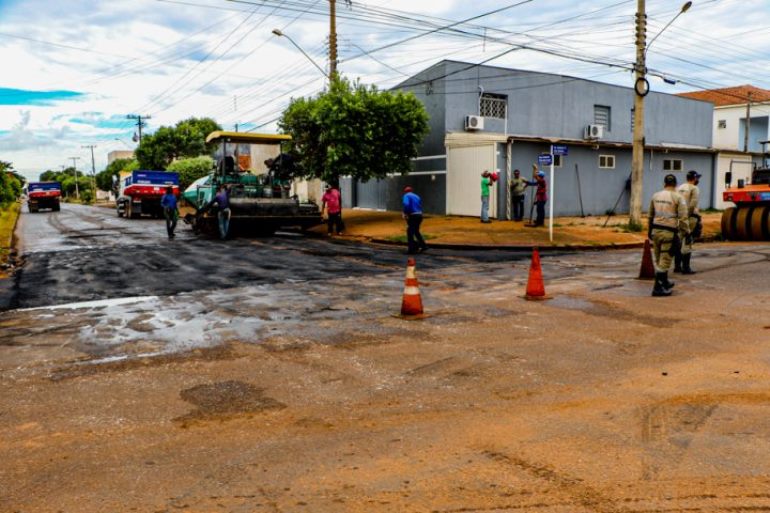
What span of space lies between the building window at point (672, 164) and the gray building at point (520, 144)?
0.15 feet

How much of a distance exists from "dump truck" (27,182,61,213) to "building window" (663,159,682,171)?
143 ft

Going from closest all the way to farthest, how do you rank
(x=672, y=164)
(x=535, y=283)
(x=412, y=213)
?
(x=535, y=283) < (x=412, y=213) < (x=672, y=164)

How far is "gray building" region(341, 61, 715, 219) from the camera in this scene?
25.1 m

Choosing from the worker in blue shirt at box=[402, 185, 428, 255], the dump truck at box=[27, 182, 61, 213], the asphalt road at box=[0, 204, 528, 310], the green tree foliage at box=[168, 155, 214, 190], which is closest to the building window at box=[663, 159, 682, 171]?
the asphalt road at box=[0, 204, 528, 310]

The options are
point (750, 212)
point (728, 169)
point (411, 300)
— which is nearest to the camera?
point (411, 300)

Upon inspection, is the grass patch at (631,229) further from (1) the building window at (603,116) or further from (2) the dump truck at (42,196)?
(2) the dump truck at (42,196)

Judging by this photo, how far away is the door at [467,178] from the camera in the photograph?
24.4m

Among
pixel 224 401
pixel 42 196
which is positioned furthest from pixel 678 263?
pixel 42 196

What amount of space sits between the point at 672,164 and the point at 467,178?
11.5 meters

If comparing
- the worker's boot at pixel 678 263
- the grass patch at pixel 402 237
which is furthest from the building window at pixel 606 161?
the worker's boot at pixel 678 263

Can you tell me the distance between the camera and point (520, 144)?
2458cm

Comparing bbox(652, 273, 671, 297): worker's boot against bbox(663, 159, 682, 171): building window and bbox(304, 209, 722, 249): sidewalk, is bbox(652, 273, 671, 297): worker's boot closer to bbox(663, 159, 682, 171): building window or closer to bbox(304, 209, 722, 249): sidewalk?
bbox(304, 209, 722, 249): sidewalk

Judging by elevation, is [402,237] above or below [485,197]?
below

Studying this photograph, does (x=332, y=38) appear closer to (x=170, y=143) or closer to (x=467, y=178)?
(x=467, y=178)
